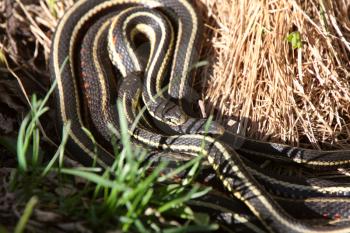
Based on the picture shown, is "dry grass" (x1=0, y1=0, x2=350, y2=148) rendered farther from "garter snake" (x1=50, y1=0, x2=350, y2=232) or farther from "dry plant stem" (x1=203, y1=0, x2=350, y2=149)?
"garter snake" (x1=50, y1=0, x2=350, y2=232)

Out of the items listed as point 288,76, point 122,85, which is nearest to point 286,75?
point 288,76

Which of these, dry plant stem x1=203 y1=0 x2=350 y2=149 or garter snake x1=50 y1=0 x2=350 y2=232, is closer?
garter snake x1=50 y1=0 x2=350 y2=232

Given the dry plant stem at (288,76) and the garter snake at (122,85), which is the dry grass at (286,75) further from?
the garter snake at (122,85)

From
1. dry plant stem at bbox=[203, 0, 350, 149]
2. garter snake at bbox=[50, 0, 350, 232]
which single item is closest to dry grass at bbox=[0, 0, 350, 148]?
dry plant stem at bbox=[203, 0, 350, 149]

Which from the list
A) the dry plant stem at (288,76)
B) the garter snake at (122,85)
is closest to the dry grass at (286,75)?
the dry plant stem at (288,76)
